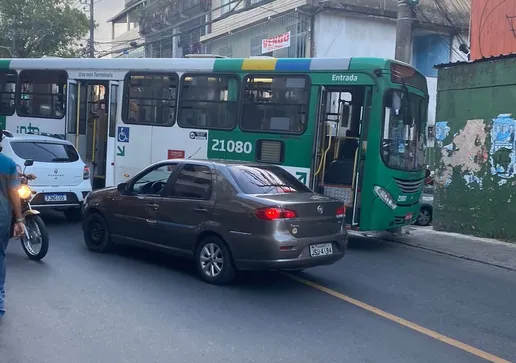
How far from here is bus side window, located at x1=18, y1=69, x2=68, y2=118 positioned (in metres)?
15.1

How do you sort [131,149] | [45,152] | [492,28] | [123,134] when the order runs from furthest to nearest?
1. [492,28]
2. [123,134]
3. [131,149]
4. [45,152]

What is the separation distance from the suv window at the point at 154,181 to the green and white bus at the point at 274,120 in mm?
3201

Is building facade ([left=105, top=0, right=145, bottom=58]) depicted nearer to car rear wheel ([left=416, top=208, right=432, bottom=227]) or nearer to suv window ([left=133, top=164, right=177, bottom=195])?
car rear wheel ([left=416, top=208, right=432, bottom=227])

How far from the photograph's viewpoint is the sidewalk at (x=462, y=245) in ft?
35.3

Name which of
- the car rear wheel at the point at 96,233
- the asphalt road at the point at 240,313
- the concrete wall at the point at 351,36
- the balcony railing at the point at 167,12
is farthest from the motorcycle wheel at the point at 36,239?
the balcony railing at the point at 167,12

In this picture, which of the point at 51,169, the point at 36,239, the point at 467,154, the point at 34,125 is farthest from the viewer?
the point at 34,125

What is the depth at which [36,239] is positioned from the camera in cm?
890

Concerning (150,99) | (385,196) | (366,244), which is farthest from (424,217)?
(150,99)

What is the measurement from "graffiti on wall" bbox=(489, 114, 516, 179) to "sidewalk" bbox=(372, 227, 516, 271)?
1.42m

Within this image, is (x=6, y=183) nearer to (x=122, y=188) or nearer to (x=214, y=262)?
(x=214, y=262)

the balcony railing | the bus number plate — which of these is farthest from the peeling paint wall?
the balcony railing

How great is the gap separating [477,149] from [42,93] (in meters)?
10.2

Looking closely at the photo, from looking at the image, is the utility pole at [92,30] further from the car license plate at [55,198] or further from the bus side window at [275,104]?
the bus side window at [275,104]

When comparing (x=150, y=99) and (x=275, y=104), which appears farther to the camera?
(x=150, y=99)
